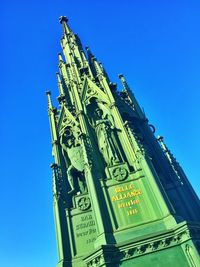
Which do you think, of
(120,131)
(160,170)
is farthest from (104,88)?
(160,170)

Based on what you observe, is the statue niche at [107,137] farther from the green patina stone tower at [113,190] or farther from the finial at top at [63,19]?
the finial at top at [63,19]

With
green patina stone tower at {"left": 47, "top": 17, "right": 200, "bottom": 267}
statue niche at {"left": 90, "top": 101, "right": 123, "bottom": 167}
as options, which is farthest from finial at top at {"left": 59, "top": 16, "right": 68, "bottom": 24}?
statue niche at {"left": 90, "top": 101, "right": 123, "bottom": 167}

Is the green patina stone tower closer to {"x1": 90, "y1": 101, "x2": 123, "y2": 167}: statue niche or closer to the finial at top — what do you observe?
{"x1": 90, "y1": 101, "x2": 123, "y2": 167}: statue niche

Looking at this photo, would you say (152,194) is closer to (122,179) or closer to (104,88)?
(122,179)

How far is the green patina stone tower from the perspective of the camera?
1466 cm

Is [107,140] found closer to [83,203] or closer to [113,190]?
[113,190]

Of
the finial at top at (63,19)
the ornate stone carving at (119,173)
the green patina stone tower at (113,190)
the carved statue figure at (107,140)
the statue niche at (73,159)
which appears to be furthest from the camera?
the finial at top at (63,19)

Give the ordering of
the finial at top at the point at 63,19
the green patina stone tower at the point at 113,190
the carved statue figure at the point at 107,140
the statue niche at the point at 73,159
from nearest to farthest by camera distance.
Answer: the green patina stone tower at the point at 113,190
the carved statue figure at the point at 107,140
the statue niche at the point at 73,159
the finial at top at the point at 63,19

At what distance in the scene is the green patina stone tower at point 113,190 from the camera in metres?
14.7

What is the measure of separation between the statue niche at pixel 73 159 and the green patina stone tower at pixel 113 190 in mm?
77

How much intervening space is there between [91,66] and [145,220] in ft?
65.1

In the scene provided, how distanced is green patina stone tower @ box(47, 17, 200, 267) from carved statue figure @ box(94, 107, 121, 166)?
75 mm

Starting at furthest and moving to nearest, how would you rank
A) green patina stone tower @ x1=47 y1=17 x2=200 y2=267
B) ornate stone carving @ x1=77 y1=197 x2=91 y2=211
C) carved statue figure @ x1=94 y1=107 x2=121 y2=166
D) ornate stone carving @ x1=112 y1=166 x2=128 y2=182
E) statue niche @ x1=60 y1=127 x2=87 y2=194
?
statue niche @ x1=60 y1=127 x2=87 y2=194 → carved statue figure @ x1=94 y1=107 x2=121 y2=166 → ornate stone carving @ x1=77 y1=197 x2=91 y2=211 → ornate stone carving @ x1=112 y1=166 x2=128 y2=182 → green patina stone tower @ x1=47 y1=17 x2=200 y2=267

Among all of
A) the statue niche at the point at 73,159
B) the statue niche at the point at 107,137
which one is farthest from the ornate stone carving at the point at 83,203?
the statue niche at the point at 107,137
